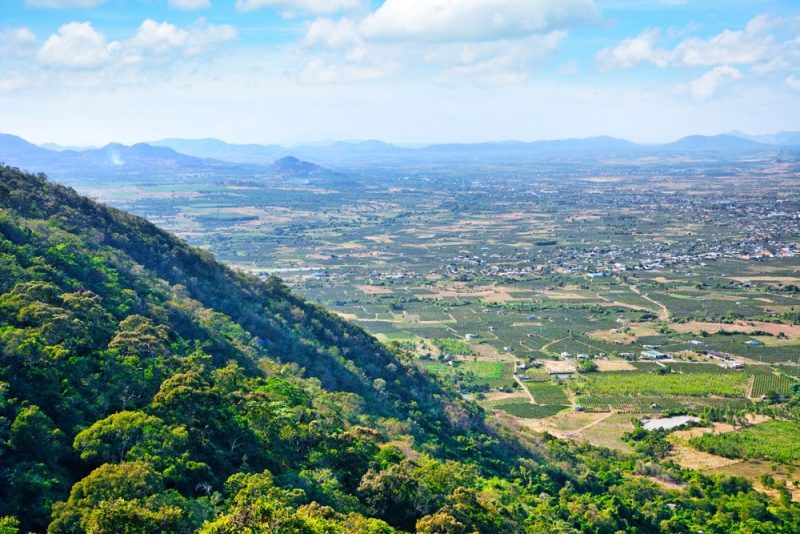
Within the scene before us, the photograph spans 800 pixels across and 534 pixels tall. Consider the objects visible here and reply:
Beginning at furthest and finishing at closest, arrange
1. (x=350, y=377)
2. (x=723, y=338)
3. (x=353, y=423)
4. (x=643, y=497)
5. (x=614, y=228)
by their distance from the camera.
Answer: (x=614, y=228) < (x=723, y=338) < (x=350, y=377) < (x=643, y=497) < (x=353, y=423)

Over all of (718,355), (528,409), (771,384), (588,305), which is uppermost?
(588,305)

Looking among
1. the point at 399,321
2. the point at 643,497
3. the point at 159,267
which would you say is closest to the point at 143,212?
the point at 399,321

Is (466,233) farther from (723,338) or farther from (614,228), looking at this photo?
(723,338)

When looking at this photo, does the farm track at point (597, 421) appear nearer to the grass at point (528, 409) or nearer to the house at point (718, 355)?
the grass at point (528, 409)

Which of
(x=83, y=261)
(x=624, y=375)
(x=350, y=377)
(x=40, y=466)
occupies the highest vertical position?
(x=83, y=261)

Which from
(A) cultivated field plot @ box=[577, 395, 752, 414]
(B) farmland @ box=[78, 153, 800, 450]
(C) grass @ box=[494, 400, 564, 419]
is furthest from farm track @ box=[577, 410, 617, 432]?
(C) grass @ box=[494, 400, 564, 419]

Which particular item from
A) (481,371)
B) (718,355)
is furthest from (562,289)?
(481,371)

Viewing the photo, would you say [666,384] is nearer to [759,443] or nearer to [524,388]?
[524,388]
